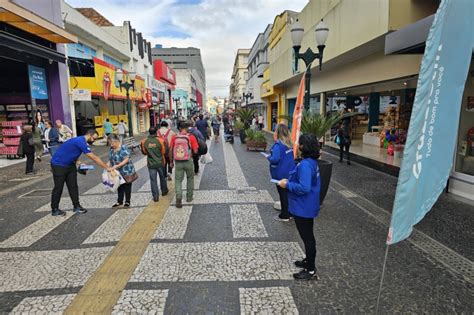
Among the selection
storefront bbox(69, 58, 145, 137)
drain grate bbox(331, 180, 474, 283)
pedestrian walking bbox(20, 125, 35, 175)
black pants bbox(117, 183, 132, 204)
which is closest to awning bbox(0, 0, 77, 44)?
storefront bbox(69, 58, 145, 137)

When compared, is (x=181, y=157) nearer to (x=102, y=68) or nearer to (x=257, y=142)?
(x=257, y=142)

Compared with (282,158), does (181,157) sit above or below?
below

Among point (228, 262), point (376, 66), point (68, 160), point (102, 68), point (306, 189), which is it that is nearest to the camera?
point (306, 189)

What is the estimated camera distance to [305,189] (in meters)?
3.17

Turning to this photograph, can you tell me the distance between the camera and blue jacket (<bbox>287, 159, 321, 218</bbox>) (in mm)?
3191

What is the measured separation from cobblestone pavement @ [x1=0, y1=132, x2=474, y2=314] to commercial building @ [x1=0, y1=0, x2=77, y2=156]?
839cm

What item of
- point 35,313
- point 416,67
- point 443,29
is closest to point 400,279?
point 443,29

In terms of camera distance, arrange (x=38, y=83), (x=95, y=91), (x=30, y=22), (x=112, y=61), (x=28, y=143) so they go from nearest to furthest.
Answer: (x=28, y=143) < (x=30, y=22) < (x=38, y=83) < (x=95, y=91) < (x=112, y=61)

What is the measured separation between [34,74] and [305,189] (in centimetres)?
1528

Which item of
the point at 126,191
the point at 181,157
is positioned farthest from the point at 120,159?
the point at 181,157

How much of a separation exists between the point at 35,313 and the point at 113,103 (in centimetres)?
2631

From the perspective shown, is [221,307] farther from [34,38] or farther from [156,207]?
[34,38]

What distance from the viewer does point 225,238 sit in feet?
15.4

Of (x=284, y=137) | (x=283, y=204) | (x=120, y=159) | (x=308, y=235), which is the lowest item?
(x=283, y=204)
